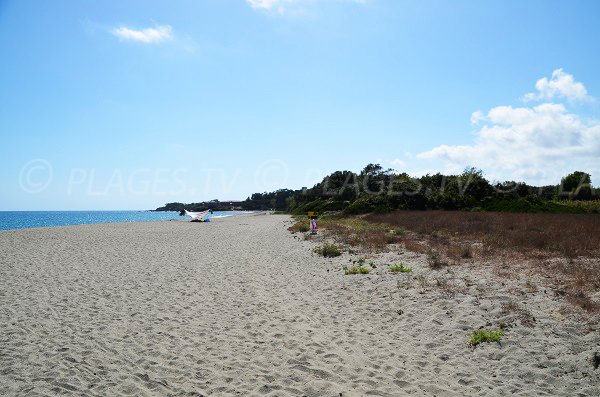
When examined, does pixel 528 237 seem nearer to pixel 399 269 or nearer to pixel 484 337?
pixel 399 269

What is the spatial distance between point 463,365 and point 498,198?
150ft

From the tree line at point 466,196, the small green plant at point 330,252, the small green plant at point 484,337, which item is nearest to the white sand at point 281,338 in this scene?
Result: the small green plant at point 484,337

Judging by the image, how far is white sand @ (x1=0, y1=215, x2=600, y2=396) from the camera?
18.3ft

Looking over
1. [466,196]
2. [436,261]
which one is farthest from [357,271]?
[466,196]

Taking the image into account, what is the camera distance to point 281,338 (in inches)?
299

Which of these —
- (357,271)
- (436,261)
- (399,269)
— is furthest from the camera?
(357,271)

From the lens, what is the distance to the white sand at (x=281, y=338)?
18.3 feet

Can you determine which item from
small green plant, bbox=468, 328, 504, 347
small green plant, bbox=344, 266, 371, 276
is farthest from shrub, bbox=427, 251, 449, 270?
small green plant, bbox=468, 328, 504, 347

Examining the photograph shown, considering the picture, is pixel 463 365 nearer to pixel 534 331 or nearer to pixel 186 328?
pixel 534 331

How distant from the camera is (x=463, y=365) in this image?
20.1ft

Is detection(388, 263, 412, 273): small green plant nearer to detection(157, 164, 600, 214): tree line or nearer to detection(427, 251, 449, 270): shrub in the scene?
detection(427, 251, 449, 270): shrub

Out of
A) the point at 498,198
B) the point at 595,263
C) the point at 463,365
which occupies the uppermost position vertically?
the point at 498,198

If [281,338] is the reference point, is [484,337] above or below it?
above

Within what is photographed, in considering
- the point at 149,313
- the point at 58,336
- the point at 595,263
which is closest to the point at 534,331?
the point at 595,263
